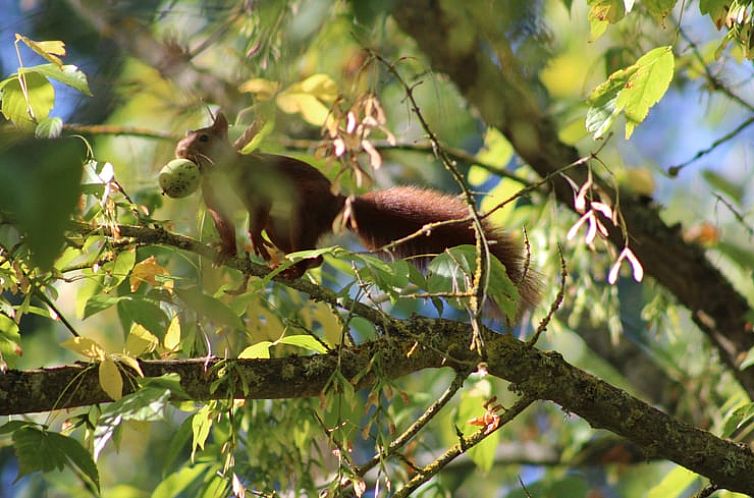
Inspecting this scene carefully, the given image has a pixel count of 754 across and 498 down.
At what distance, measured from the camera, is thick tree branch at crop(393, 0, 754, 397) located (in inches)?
87.8

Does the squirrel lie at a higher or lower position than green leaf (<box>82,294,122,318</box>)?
higher

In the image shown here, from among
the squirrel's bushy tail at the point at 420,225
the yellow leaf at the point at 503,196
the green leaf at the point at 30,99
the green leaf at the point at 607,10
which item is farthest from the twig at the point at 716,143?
the green leaf at the point at 30,99

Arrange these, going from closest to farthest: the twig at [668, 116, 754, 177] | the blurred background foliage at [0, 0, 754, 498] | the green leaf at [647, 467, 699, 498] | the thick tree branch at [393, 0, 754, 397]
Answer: the blurred background foliage at [0, 0, 754, 498] → the green leaf at [647, 467, 699, 498] → the twig at [668, 116, 754, 177] → the thick tree branch at [393, 0, 754, 397]

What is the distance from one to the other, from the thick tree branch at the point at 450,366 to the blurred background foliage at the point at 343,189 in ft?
0.19

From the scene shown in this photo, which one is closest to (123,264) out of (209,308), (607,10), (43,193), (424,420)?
(209,308)

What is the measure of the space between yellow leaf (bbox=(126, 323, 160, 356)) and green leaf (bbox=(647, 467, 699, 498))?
917mm

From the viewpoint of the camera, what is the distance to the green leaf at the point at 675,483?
1.68 meters

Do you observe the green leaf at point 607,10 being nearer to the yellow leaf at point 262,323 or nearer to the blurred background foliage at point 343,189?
the blurred background foliage at point 343,189

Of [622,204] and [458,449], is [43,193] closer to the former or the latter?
[458,449]

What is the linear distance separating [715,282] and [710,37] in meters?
1.13

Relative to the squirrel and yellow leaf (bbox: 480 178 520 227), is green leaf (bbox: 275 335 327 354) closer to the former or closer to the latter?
the squirrel

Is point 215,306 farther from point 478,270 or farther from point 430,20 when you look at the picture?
point 430,20

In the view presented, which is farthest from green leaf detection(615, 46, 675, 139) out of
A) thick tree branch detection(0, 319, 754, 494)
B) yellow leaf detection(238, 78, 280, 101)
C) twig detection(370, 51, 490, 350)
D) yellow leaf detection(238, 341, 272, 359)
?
yellow leaf detection(238, 341, 272, 359)

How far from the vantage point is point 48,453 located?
122 cm
